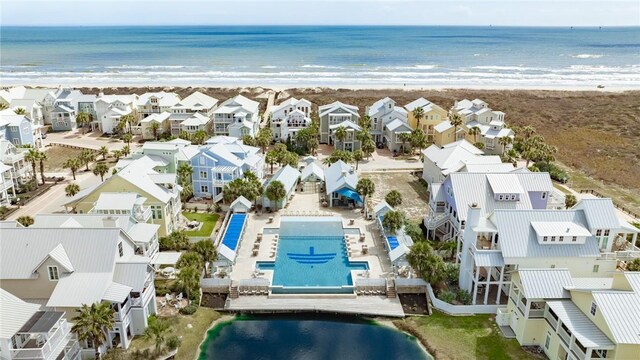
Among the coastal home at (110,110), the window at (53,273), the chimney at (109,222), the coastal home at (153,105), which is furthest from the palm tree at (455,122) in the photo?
the window at (53,273)

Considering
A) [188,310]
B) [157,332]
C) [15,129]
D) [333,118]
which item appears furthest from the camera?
[333,118]

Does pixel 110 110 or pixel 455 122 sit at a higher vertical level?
pixel 455 122

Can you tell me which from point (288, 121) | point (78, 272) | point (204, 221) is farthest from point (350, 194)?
point (78, 272)

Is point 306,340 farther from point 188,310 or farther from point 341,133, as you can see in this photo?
point 341,133

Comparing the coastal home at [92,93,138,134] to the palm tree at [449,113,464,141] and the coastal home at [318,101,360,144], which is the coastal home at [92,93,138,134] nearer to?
the coastal home at [318,101,360,144]

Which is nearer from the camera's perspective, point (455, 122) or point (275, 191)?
point (275, 191)

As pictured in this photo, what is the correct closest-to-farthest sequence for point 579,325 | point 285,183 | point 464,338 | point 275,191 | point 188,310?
point 579,325 < point 464,338 < point 188,310 < point 275,191 < point 285,183

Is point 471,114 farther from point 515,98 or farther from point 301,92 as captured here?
point 301,92

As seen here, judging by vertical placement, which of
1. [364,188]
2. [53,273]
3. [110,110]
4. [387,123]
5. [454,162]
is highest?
[110,110]
